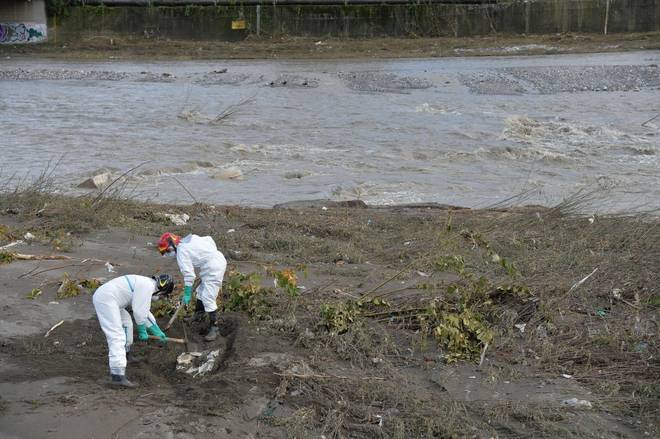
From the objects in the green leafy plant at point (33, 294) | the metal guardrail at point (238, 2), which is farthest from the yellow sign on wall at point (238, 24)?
the green leafy plant at point (33, 294)

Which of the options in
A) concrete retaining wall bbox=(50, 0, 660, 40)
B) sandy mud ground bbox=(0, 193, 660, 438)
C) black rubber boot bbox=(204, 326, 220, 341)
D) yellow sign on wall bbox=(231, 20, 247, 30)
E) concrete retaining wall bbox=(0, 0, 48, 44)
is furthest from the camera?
yellow sign on wall bbox=(231, 20, 247, 30)

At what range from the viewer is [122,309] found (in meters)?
6.83

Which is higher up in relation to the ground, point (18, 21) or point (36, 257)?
point (18, 21)

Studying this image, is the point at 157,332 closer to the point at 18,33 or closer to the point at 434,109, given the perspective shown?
the point at 434,109

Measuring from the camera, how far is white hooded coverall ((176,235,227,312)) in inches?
280

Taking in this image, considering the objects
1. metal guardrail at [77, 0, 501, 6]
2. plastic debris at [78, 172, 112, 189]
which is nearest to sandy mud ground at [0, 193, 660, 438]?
plastic debris at [78, 172, 112, 189]

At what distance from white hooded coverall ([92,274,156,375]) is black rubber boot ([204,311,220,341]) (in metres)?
0.67

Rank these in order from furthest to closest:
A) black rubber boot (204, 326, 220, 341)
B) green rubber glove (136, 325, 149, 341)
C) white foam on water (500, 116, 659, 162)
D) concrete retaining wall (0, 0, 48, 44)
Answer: concrete retaining wall (0, 0, 48, 44) < white foam on water (500, 116, 659, 162) < black rubber boot (204, 326, 220, 341) < green rubber glove (136, 325, 149, 341)

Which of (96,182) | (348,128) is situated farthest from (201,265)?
(348,128)

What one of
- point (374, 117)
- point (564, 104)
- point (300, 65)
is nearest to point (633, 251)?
point (374, 117)

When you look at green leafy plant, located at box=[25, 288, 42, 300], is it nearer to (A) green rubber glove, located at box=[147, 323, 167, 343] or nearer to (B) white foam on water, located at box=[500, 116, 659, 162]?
(A) green rubber glove, located at box=[147, 323, 167, 343]

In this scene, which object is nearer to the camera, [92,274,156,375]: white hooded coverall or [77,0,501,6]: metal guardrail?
[92,274,156,375]: white hooded coverall

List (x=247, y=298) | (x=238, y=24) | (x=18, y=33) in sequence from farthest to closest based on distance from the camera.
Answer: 1. (x=238, y=24)
2. (x=18, y=33)
3. (x=247, y=298)

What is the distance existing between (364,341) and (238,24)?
1513 inches
